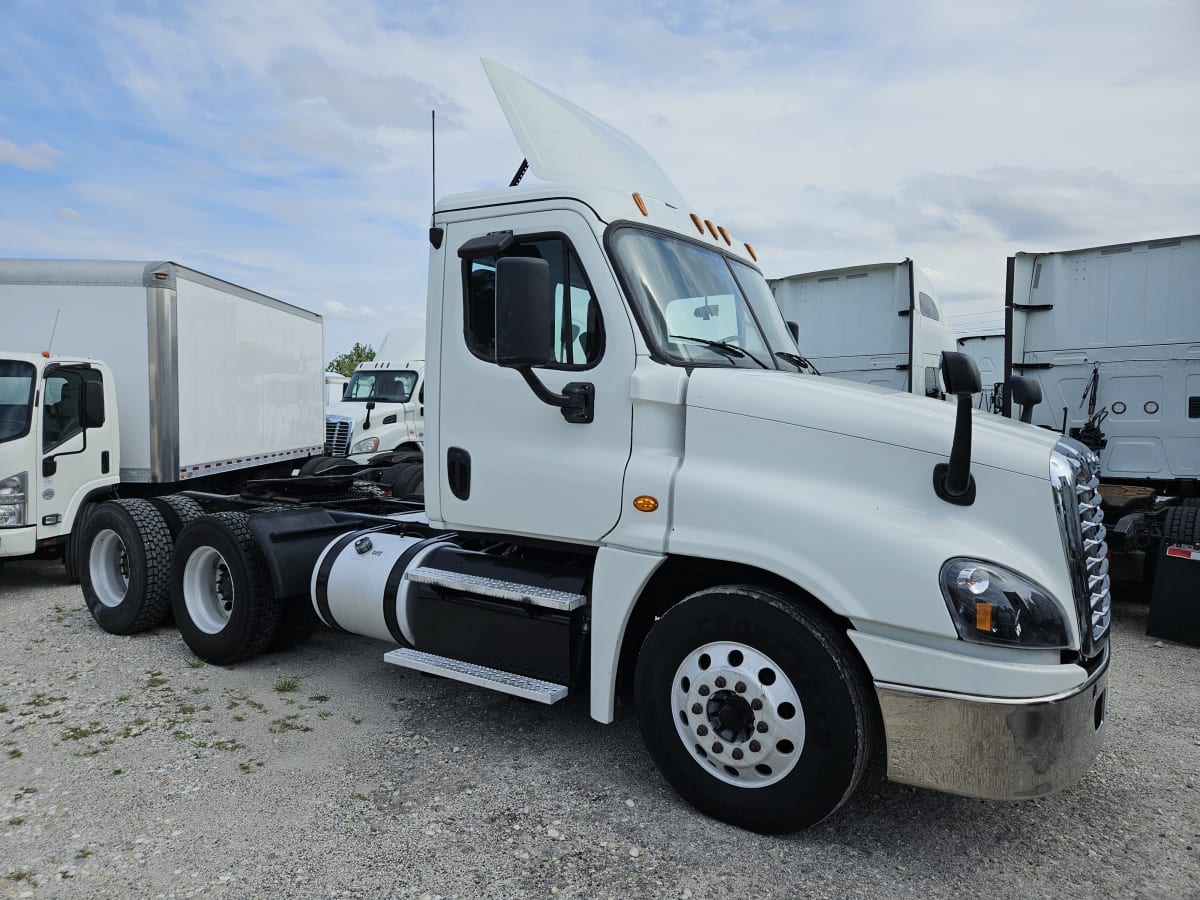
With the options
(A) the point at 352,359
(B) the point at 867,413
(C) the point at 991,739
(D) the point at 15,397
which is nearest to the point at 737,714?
(C) the point at 991,739

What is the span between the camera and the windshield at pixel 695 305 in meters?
3.83

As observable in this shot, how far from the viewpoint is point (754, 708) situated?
3.40 m

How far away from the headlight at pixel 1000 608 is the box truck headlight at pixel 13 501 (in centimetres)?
747

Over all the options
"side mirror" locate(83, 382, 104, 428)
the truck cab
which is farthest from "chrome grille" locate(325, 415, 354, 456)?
"side mirror" locate(83, 382, 104, 428)

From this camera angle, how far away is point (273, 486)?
23.5ft

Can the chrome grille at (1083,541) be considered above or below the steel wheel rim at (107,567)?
above

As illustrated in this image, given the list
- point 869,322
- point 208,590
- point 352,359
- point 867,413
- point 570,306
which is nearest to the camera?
point 867,413

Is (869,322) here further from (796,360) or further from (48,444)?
(48,444)

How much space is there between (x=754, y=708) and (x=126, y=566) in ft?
17.6

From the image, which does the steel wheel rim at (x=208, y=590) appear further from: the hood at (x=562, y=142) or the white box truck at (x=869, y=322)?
the white box truck at (x=869, y=322)

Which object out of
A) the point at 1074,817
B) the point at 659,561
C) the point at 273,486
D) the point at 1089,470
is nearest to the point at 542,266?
the point at 659,561

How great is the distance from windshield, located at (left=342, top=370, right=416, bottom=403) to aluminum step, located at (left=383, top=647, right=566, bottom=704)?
10897mm

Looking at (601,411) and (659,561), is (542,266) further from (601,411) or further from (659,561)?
(659,561)

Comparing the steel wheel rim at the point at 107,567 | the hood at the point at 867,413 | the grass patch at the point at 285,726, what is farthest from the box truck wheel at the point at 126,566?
the hood at the point at 867,413
